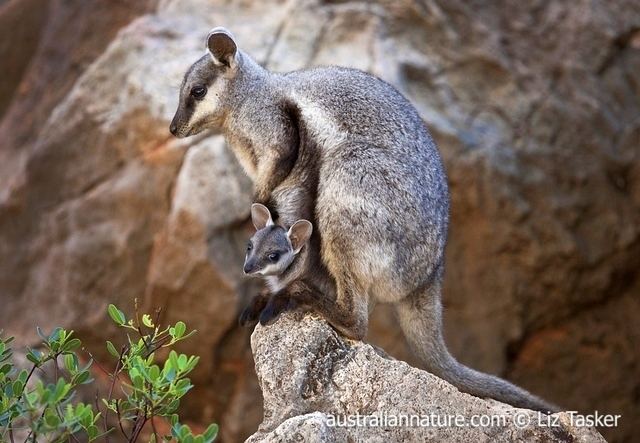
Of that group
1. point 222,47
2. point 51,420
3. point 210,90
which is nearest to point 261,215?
point 210,90

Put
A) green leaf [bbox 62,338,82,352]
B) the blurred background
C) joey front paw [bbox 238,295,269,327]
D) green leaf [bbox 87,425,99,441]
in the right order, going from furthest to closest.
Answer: the blurred background < joey front paw [bbox 238,295,269,327] < green leaf [bbox 62,338,82,352] < green leaf [bbox 87,425,99,441]

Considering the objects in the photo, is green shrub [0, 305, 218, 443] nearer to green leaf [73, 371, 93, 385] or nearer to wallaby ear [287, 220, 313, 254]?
green leaf [73, 371, 93, 385]

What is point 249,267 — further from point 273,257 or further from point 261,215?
point 261,215

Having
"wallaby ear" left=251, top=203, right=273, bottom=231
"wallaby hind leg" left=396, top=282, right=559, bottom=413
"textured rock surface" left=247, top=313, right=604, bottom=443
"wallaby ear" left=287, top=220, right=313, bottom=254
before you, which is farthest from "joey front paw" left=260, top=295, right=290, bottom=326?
"wallaby hind leg" left=396, top=282, right=559, bottom=413

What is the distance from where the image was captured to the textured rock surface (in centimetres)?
407

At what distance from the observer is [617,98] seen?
8648 mm

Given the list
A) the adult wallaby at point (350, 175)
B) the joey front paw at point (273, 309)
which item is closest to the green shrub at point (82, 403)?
the joey front paw at point (273, 309)

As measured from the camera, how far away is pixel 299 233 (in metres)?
4.85

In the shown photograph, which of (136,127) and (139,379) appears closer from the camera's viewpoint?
(139,379)

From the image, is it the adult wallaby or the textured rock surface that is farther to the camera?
the adult wallaby

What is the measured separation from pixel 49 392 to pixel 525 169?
5900mm

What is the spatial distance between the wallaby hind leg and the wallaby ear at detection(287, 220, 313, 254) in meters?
0.68

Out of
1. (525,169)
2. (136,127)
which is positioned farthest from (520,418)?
(136,127)

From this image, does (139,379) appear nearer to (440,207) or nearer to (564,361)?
(440,207)
